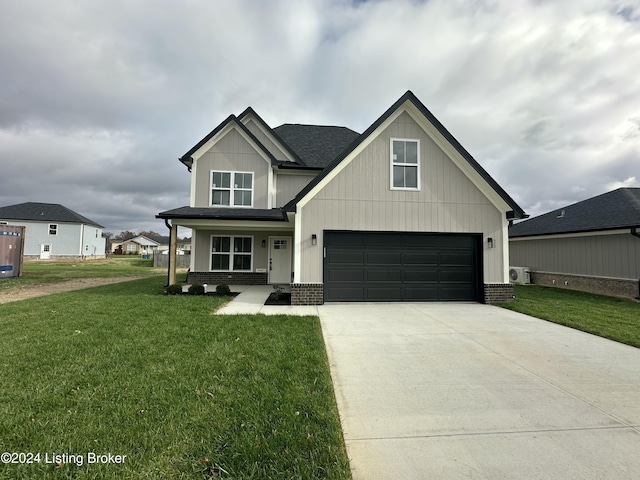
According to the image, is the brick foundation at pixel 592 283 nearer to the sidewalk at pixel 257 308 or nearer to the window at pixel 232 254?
the sidewalk at pixel 257 308

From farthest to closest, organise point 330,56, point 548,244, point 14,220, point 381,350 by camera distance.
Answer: point 14,220 < point 548,244 < point 330,56 < point 381,350

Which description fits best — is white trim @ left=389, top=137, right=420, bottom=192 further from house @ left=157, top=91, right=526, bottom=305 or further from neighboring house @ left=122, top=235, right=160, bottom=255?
neighboring house @ left=122, top=235, right=160, bottom=255

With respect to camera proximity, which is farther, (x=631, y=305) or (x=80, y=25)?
(x=631, y=305)

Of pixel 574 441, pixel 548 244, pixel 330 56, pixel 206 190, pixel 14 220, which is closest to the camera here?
pixel 574 441

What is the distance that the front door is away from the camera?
45.4 feet

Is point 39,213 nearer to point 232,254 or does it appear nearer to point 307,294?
point 232,254

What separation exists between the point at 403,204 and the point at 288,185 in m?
6.36

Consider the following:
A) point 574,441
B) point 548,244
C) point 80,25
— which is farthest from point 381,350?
point 548,244

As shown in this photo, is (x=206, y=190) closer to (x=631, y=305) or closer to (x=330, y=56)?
(x=330, y=56)

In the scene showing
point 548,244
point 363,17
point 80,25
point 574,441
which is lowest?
point 574,441

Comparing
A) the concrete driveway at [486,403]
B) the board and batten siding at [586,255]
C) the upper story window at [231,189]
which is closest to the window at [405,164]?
the concrete driveway at [486,403]

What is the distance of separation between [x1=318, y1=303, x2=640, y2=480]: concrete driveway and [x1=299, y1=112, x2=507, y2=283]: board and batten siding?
149 inches

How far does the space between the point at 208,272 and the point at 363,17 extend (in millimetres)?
11330

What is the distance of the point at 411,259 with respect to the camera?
9570mm
